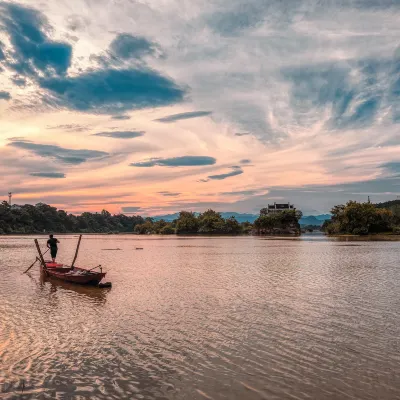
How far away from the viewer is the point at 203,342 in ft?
41.7

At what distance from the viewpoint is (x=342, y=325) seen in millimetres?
14555

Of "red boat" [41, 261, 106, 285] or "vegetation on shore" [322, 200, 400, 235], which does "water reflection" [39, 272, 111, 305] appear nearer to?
"red boat" [41, 261, 106, 285]

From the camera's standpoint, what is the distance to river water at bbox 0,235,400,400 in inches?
361

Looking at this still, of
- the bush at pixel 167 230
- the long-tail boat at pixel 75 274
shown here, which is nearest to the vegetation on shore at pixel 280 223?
the bush at pixel 167 230

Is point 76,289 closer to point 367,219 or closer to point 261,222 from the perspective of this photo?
point 367,219

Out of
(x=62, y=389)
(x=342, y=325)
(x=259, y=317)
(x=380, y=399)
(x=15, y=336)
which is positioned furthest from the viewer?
(x=259, y=317)

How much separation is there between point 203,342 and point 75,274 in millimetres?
16318

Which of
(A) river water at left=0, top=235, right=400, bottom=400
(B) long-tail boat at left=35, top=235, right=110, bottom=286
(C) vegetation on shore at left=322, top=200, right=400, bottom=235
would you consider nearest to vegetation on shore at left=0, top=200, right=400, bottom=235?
(C) vegetation on shore at left=322, top=200, right=400, bottom=235

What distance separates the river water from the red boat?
0.82m

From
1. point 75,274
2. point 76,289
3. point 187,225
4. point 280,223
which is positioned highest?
point 280,223

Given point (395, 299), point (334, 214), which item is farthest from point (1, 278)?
point (334, 214)

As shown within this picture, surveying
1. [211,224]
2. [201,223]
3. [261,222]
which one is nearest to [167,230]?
[201,223]

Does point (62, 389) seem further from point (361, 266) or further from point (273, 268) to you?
point (361, 266)

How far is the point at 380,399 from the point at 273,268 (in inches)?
1017
